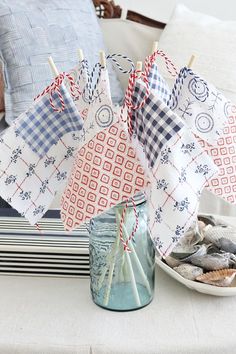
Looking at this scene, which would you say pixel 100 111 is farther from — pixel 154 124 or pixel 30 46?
pixel 30 46

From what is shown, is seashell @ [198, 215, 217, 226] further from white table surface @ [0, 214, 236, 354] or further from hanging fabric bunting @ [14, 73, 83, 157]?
hanging fabric bunting @ [14, 73, 83, 157]

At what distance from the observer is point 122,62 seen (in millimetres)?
2121

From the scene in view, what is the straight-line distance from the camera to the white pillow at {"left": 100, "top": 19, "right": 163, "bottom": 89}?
85.4 inches

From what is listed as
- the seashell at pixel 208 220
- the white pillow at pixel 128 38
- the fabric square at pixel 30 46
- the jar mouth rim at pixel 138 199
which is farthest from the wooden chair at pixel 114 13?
the jar mouth rim at pixel 138 199

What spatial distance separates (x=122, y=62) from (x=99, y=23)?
21cm

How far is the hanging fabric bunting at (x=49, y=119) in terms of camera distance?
896 mm

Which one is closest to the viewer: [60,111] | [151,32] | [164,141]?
[164,141]

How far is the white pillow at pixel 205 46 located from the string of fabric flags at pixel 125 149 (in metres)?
1.07

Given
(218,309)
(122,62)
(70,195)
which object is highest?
(70,195)

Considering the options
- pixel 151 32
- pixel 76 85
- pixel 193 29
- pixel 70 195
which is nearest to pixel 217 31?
pixel 193 29

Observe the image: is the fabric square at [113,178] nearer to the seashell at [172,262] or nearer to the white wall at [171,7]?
the seashell at [172,262]

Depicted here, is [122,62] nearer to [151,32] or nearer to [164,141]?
[151,32]

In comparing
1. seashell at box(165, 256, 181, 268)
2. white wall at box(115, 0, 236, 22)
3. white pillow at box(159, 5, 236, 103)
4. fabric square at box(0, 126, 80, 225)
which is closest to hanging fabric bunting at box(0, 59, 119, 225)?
fabric square at box(0, 126, 80, 225)

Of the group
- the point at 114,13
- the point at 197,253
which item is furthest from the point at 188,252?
the point at 114,13
